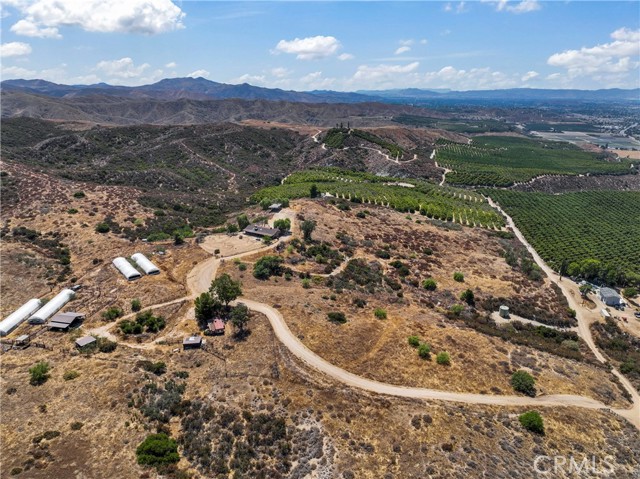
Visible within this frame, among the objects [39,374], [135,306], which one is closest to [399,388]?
[135,306]

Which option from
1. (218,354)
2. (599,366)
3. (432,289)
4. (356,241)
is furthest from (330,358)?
(356,241)

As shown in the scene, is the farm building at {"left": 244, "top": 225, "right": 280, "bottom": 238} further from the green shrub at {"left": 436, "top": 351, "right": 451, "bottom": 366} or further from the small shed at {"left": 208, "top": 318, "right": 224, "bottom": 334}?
the green shrub at {"left": 436, "top": 351, "right": 451, "bottom": 366}

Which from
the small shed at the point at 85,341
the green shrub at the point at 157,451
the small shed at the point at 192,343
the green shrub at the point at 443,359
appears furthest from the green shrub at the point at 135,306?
the green shrub at the point at 443,359

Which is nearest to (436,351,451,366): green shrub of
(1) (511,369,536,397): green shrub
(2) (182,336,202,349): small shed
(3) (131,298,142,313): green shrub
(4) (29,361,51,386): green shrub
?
(1) (511,369,536,397): green shrub

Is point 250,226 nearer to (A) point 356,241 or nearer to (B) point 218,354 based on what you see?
(A) point 356,241

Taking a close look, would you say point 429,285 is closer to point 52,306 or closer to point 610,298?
point 610,298
